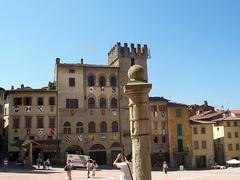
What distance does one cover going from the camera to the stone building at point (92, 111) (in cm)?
5212

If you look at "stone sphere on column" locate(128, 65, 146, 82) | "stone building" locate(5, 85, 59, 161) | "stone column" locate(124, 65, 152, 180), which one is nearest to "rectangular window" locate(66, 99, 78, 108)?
"stone building" locate(5, 85, 59, 161)

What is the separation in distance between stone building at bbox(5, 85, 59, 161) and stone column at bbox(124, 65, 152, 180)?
134 feet

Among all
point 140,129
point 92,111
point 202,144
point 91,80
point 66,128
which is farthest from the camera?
point 202,144

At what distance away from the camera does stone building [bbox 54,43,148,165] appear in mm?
52125

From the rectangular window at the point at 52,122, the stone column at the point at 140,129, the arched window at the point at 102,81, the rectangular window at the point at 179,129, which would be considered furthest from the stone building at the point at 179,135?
the stone column at the point at 140,129

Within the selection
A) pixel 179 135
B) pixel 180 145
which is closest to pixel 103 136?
pixel 179 135

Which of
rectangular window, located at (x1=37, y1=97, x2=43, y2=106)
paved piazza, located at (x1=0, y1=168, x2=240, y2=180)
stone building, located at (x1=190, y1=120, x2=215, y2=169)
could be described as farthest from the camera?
stone building, located at (x1=190, y1=120, x2=215, y2=169)

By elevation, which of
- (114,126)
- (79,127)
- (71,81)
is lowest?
(79,127)

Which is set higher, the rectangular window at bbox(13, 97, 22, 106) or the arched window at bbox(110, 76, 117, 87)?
the arched window at bbox(110, 76, 117, 87)

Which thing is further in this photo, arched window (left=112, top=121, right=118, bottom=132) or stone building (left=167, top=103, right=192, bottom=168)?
stone building (left=167, top=103, right=192, bottom=168)

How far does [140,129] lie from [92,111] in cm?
4357

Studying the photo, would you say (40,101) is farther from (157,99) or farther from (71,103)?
(157,99)

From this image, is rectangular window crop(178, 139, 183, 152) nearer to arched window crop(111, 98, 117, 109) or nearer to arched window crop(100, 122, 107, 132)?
arched window crop(111, 98, 117, 109)

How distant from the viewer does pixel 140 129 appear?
32.9ft
